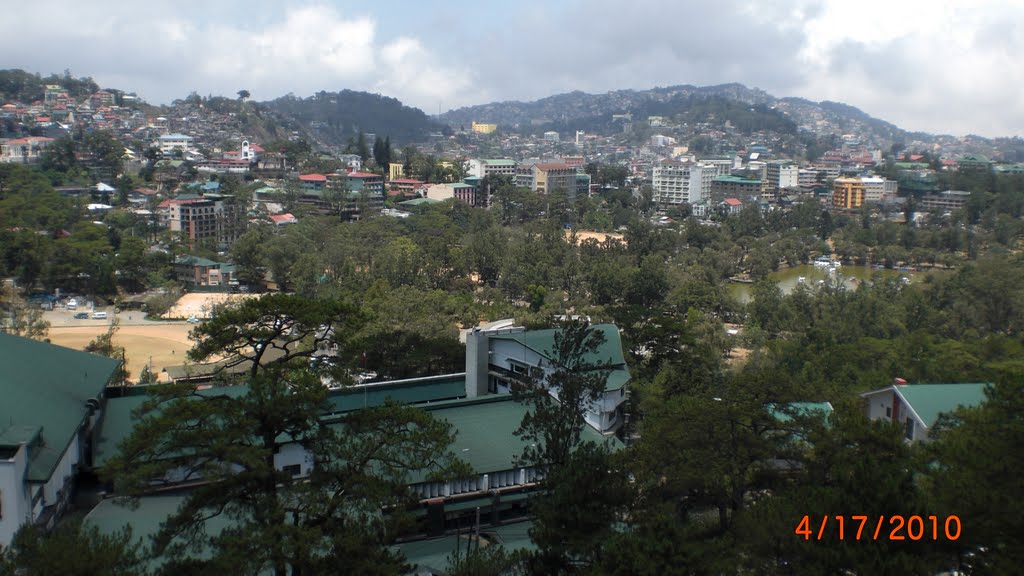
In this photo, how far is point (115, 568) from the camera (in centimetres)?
391

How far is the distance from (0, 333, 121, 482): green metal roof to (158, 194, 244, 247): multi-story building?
63.1 ft

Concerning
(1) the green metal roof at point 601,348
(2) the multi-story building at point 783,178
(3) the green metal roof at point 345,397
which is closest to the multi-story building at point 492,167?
(2) the multi-story building at point 783,178

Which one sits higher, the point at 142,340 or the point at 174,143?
the point at 174,143

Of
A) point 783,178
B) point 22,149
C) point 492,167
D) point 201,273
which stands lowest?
point 201,273

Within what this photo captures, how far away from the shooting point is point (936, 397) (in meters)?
8.25

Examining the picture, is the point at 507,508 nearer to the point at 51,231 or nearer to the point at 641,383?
the point at 641,383

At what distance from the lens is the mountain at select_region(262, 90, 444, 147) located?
274ft

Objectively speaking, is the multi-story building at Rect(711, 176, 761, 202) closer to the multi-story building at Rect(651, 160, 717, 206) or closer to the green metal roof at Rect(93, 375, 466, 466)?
the multi-story building at Rect(651, 160, 717, 206)

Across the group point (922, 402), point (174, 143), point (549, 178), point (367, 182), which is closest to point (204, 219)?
point (367, 182)

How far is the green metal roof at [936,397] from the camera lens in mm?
8031

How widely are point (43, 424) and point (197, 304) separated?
14666 mm

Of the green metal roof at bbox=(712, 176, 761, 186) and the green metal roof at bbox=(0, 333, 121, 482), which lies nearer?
the green metal roof at bbox=(0, 333, 121, 482)

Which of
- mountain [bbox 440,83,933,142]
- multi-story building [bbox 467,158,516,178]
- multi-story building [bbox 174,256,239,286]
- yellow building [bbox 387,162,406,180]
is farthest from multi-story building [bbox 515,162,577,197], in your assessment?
mountain [bbox 440,83,933,142]

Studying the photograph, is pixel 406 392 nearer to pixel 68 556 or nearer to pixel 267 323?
pixel 267 323
